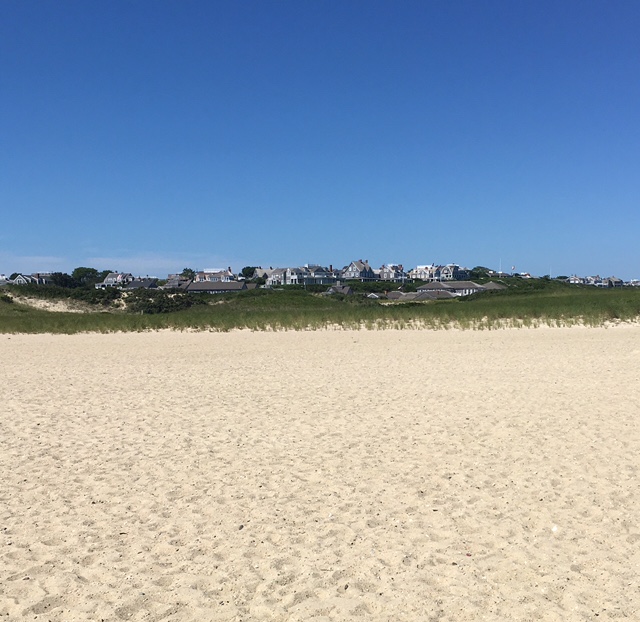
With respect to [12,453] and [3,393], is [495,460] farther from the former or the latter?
[3,393]

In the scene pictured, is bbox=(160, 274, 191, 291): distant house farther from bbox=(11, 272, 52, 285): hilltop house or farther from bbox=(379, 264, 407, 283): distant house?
bbox=(379, 264, 407, 283): distant house

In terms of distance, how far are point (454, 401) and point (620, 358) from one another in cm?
624

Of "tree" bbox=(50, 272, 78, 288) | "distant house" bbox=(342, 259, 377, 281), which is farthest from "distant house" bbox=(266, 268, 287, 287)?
"tree" bbox=(50, 272, 78, 288)

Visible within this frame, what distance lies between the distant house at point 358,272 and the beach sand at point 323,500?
96.7 meters

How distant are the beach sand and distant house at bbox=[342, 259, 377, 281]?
96.7 m

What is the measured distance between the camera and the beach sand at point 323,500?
3.43 metres

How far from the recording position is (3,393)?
9.68m

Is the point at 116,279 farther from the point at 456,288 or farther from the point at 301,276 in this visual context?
the point at 456,288

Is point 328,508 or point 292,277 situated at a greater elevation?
point 292,277

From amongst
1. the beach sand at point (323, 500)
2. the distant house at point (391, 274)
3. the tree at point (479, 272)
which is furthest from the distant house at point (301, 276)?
the beach sand at point (323, 500)

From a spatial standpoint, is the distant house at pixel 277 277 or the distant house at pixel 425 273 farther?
the distant house at pixel 425 273

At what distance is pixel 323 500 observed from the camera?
4824mm

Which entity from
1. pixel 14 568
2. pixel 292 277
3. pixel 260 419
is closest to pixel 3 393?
pixel 260 419

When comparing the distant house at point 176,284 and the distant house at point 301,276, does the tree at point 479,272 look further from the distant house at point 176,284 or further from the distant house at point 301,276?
the distant house at point 176,284
